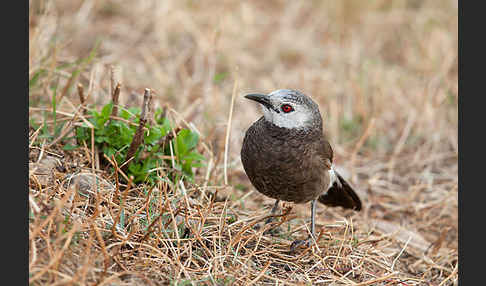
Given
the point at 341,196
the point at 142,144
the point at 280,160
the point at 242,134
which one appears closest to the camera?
the point at 280,160

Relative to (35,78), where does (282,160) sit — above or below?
below

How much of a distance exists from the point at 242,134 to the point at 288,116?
2.05 m

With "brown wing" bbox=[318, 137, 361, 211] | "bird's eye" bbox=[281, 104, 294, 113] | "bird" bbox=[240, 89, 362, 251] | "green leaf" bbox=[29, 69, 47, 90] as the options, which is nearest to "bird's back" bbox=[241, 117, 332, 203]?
"bird" bbox=[240, 89, 362, 251]

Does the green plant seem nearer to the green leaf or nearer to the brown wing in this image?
the green leaf

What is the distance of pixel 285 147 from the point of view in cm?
366

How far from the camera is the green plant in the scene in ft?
12.4

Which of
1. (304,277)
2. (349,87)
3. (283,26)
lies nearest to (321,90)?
(349,87)

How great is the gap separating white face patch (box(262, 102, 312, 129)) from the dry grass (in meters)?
0.59

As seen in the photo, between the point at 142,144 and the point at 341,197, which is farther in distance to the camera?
the point at 341,197

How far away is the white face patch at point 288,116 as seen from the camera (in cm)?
369

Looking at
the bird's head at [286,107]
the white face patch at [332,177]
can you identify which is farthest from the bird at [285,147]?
the white face patch at [332,177]

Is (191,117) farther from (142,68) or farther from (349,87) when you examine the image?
(349,87)

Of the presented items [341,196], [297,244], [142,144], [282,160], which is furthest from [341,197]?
[142,144]

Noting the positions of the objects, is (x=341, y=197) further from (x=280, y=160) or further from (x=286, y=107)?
(x=286, y=107)
